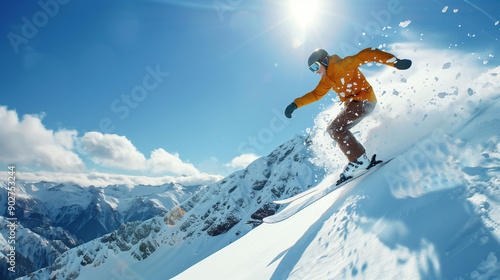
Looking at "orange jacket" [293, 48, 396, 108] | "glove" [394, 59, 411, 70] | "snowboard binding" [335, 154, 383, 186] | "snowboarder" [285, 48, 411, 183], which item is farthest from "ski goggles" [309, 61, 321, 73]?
"snowboard binding" [335, 154, 383, 186]

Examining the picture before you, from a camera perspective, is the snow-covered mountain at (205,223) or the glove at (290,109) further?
the snow-covered mountain at (205,223)

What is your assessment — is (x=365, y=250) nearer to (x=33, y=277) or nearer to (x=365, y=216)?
(x=365, y=216)

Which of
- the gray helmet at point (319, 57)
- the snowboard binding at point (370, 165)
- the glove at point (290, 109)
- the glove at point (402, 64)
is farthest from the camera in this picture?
the glove at point (290, 109)

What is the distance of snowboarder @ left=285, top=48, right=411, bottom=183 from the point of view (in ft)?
14.5

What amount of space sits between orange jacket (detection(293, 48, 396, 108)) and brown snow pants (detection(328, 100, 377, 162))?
15 cm

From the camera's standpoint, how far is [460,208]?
1.39 m

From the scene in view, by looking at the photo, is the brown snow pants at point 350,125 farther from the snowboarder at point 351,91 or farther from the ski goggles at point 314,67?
the ski goggles at point 314,67

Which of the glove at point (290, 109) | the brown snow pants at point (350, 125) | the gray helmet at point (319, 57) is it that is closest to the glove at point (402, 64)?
the brown snow pants at point (350, 125)

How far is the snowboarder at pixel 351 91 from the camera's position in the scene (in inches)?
174

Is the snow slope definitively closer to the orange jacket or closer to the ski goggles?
the orange jacket

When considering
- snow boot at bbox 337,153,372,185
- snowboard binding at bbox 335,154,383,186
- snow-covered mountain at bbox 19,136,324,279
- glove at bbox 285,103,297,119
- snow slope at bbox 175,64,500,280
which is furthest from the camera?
snow-covered mountain at bbox 19,136,324,279

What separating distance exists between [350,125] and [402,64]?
4.64 ft

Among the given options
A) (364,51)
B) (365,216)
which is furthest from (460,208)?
(364,51)

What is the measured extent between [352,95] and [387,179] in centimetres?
248
